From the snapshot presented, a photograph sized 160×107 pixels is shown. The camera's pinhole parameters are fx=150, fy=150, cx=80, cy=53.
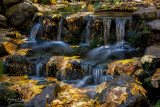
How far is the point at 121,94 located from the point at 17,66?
13.5 feet

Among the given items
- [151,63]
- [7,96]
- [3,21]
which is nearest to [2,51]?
[7,96]

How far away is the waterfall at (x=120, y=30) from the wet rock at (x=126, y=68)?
3040mm

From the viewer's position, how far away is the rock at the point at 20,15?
10227mm

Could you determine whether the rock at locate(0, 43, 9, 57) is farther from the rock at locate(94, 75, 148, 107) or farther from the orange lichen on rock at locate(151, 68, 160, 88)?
the orange lichen on rock at locate(151, 68, 160, 88)

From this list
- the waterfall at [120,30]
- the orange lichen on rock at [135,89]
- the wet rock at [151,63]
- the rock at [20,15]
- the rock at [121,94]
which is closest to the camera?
the rock at [121,94]

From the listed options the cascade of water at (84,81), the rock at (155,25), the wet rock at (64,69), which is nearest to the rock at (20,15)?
the wet rock at (64,69)

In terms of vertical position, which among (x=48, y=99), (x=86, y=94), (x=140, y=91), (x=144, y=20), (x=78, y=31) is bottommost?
(x=86, y=94)

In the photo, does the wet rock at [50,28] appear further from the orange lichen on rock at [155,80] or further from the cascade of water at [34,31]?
the orange lichen on rock at [155,80]

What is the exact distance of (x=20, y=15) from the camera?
10234mm

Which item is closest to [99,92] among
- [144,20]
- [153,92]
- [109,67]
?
[153,92]

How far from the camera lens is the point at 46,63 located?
18.7 ft

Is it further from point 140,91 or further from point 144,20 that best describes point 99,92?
point 144,20

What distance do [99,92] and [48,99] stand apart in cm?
123

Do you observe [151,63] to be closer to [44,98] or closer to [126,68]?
[126,68]
